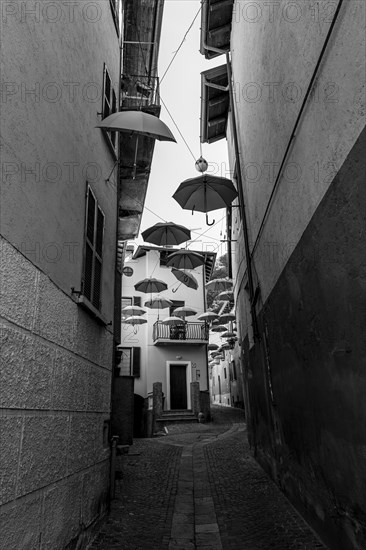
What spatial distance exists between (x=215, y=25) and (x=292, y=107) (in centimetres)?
679

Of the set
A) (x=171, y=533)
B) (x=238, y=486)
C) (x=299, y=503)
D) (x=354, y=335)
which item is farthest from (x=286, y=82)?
(x=238, y=486)

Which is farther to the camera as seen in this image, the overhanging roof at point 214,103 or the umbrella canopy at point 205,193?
the overhanging roof at point 214,103

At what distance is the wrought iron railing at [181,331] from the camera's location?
23031mm

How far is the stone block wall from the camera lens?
2.68 meters

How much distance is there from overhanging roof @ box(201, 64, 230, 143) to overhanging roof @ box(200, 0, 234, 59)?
2.04 ft

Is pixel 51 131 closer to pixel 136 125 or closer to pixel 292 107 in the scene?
pixel 136 125

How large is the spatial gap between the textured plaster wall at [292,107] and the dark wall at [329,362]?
13.5 inches

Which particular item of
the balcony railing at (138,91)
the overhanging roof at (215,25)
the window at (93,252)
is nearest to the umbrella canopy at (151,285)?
the balcony railing at (138,91)

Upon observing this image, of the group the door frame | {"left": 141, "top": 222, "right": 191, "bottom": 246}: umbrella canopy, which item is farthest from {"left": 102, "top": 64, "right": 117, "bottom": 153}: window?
the door frame

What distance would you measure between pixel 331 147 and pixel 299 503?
4.29m

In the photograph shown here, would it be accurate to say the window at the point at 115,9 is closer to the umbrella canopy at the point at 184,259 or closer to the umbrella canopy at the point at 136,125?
the umbrella canopy at the point at 136,125

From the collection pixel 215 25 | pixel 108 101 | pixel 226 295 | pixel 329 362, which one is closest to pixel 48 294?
pixel 329 362

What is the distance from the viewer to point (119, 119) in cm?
567

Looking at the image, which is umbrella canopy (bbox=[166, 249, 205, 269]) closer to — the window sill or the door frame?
the door frame
